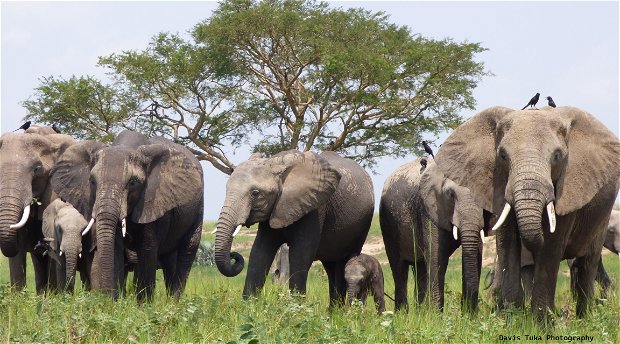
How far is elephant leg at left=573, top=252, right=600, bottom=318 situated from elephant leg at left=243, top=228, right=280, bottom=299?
3185mm

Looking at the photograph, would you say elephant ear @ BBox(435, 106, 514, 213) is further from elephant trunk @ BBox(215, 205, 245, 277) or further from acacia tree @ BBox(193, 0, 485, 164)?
acacia tree @ BBox(193, 0, 485, 164)

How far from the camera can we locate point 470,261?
34.2 ft

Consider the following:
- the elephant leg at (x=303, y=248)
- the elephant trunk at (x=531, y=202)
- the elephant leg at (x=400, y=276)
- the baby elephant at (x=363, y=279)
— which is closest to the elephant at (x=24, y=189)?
the elephant leg at (x=303, y=248)

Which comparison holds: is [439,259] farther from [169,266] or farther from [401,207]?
[169,266]

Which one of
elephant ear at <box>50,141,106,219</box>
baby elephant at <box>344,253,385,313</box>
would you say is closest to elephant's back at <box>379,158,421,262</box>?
baby elephant at <box>344,253,385,313</box>

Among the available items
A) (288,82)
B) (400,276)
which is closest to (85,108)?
(288,82)

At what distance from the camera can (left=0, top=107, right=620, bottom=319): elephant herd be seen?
8453mm

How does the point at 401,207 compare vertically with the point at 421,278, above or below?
above

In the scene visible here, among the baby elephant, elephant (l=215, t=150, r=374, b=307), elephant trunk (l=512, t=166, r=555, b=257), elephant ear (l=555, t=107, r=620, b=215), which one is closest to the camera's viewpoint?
elephant trunk (l=512, t=166, r=555, b=257)

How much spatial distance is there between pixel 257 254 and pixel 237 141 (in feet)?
67.9

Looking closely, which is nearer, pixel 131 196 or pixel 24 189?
pixel 131 196

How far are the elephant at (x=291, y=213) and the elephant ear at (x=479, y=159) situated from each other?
249cm

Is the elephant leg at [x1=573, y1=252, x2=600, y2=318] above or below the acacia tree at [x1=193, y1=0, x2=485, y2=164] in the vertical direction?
below

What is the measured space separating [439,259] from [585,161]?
3.05m
